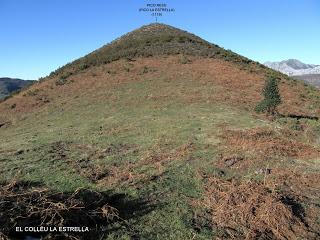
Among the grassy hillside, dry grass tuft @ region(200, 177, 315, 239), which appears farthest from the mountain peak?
dry grass tuft @ region(200, 177, 315, 239)

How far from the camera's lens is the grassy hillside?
8750mm

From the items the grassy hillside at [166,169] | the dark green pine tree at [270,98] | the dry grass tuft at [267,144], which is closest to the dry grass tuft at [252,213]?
the grassy hillside at [166,169]

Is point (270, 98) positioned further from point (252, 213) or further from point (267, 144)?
point (252, 213)

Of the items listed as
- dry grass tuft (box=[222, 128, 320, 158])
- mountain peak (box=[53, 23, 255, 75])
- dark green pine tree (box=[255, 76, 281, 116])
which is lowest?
dry grass tuft (box=[222, 128, 320, 158])

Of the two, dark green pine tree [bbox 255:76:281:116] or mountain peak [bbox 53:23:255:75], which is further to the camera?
mountain peak [bbox 53:23:255:75]

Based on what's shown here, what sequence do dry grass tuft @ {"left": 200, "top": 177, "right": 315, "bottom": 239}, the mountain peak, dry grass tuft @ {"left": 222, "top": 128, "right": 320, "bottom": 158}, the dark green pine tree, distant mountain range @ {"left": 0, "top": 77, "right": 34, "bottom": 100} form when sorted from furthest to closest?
distant mountain range @ {"left": 0, "top": 77, "right": 34, "bottom": 100} < the mountain peak < the dark green pine tree < dry grass tuft @ {"left": 222, "top": 128, "right": 320, "bottom": 158} < dry grass tuft @ {"left": 200, "top": 177, "right": 315, "bottom": 239}

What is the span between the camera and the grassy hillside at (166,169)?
8750mm

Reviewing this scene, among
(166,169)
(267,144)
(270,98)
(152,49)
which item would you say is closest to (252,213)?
(166,169)

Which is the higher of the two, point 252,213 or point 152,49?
point 152,49

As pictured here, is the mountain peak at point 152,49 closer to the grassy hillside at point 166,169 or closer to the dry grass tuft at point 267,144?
the grassy hillside at point 166,169

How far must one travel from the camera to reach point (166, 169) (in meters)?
12.7

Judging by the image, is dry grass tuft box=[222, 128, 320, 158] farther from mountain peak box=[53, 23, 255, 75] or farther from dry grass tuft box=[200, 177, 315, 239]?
mountain peak box=[53, 23, 255, 75]

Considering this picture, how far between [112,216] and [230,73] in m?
31.2

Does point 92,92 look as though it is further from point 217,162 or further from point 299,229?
point 299,229
